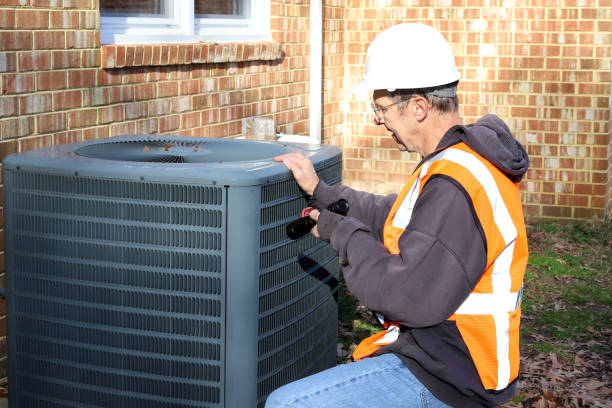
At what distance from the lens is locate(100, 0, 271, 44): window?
18.3 ft

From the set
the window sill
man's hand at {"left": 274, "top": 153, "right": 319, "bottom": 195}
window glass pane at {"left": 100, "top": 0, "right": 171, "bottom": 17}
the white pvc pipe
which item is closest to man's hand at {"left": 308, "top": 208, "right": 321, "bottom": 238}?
man's hand at {"left": 274, "top": 153, "right": 319, "bottom": 195}

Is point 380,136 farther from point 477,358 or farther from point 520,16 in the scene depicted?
point 477,358

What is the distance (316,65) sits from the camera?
855 centimetres

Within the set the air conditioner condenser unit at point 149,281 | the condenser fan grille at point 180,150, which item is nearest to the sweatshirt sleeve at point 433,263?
the air conditioner condenser unit at point 149,281

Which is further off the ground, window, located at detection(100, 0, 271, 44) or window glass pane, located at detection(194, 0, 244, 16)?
window glass pane, located at detection(194, 0, 244, 16)

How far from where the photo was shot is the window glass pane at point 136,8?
5551mm

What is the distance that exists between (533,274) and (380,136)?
2.74 metres

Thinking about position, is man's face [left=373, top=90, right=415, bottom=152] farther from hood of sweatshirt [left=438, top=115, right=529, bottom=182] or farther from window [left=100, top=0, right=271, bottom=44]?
window [left=100, top=0, right=271, bottom=44]

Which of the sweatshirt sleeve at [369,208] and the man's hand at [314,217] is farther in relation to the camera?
the sweatshirt sleeve at [369,208]

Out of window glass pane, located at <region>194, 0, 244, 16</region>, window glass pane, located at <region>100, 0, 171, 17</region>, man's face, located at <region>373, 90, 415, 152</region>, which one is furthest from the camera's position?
window glass pane, located at <region>194, 0, 244, 16</region>

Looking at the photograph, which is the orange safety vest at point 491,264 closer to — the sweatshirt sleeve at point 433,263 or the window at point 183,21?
the sweatshirt sleeve at point 433,263

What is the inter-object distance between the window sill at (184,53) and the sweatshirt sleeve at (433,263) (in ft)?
10.2

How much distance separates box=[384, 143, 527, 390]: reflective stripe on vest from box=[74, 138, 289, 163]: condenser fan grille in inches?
46.0

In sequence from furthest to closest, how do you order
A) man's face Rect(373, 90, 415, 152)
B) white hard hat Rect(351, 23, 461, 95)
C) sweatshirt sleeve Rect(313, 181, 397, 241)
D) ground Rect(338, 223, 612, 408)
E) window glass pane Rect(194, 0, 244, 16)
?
1. window glass pane Rect(194, 0, 244, 16)
2. ground Rect(338, 223, 612, 408)
3. sweatshirt sleeve Rect(313, 181, 397, 241)
4. man's face Rect(373, 90, 415, 152)
5. white hard hat Rect(351, 23, 461, 95)
